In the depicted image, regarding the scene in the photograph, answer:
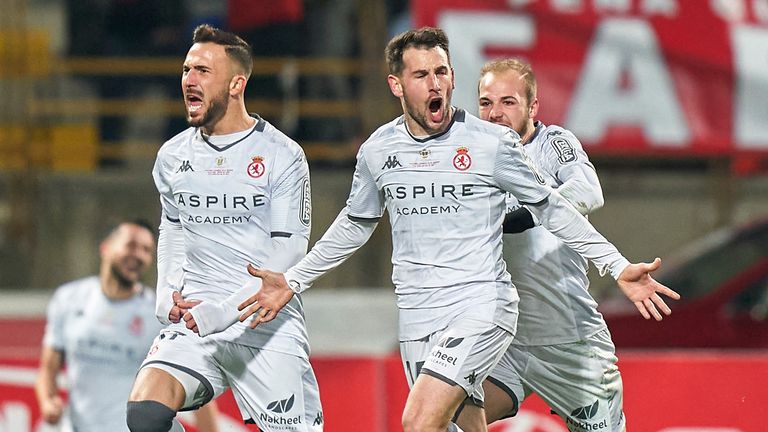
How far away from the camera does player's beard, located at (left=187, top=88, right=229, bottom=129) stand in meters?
6.28

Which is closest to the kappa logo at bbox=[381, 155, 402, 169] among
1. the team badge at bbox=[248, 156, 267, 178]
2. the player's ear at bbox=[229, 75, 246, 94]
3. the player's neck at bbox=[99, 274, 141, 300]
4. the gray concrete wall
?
the team badge at bbox=[248, 156, 267, 178]

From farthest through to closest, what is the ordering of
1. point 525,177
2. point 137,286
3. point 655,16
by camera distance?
point 655,16 → point 137,286 → point 525,177

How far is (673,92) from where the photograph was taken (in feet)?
33.7

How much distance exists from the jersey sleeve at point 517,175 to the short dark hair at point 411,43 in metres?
0.45

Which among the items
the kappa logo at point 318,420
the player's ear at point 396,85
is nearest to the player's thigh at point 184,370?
the kappa logo at point 318,420

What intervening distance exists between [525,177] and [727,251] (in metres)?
5.91

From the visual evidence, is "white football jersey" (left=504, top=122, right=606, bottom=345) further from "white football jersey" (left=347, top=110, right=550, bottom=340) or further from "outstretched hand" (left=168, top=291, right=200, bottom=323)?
"outstretched hand" (left=168, top=291, right=200, bottom=323)

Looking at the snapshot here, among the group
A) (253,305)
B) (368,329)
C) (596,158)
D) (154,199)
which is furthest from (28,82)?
(253,305)

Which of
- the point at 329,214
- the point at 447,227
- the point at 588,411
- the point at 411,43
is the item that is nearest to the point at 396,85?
the point at 411,43

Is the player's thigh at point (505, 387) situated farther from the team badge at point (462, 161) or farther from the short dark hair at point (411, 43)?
the short dark hair at point (411, 43)

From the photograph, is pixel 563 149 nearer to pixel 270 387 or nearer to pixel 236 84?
pixel 236 84

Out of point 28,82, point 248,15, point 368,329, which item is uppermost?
point 248,15

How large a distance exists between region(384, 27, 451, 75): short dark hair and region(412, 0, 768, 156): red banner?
4175 millimetres

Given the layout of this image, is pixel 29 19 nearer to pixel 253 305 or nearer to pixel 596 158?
pixel 596 158
